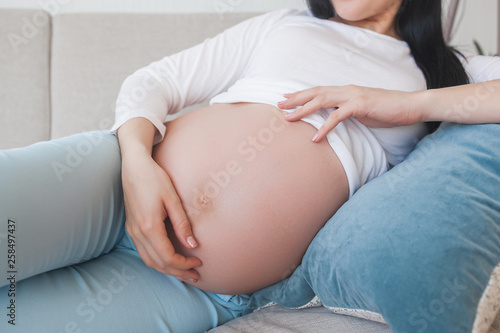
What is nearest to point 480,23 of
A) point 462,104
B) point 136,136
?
point 462,104

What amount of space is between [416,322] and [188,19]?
50.6 inches

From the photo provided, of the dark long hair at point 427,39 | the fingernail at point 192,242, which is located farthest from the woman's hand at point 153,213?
the dark long hair at point 427,39

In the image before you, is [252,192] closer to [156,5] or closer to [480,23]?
[156,5]

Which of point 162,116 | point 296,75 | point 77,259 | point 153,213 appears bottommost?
point 77,259

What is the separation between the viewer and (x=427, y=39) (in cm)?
105

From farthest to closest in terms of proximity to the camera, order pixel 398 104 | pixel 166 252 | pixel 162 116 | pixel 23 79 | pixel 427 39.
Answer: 1. pixel 23 79
2. pixel 427 39
3. pixel 162 116
4. pixel 398 104
5. pixel 166 252

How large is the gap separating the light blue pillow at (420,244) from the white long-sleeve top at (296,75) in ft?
0.44

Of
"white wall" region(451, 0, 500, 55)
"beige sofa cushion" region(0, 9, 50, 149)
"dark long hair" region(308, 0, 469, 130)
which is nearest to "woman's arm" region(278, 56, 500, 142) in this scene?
"dark long hair" region(308, 0, 469, 130)

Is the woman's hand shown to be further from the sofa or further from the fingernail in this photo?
the sofa

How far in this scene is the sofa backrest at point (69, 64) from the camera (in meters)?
1.36

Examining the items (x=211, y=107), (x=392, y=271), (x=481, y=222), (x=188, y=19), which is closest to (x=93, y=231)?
(x=211, y=107)

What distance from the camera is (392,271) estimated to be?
53 cm

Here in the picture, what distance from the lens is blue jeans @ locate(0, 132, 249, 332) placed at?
629 mm

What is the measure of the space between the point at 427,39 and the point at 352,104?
416 mm
